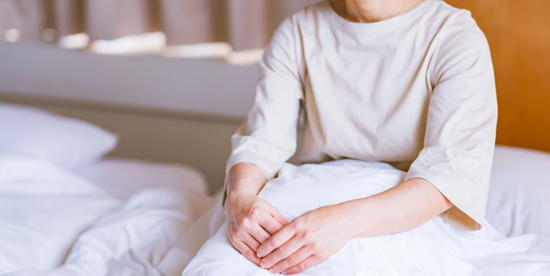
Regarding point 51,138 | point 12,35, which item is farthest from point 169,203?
point 12,35

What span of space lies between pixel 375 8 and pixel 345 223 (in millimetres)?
465

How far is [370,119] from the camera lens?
3.22ft

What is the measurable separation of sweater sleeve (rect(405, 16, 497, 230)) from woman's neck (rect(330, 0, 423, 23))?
0.39ft

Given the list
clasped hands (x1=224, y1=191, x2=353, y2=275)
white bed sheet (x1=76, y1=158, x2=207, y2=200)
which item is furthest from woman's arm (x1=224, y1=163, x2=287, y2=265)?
white bed sheet (x1=76, y1=158, x2=207, y2=200)

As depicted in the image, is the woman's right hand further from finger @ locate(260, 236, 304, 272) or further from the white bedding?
the white bedding

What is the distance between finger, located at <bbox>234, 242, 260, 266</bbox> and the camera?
2.50 ft

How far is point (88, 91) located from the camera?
6.31 ft

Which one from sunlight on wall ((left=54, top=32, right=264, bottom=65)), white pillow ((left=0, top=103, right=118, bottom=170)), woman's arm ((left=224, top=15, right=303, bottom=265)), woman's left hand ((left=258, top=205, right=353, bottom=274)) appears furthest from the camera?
sunlight on wall ((left=54, top=32, right=264, bottom=65))

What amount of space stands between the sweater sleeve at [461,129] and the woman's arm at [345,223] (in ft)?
0.12

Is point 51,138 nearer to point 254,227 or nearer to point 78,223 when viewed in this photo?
point 78,223

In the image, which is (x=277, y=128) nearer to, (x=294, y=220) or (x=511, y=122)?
(x=294, y=220)

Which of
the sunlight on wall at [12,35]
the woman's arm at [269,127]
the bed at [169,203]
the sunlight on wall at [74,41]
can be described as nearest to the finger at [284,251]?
the woman's arm at [269,127]

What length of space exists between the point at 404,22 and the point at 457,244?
0.46 metres

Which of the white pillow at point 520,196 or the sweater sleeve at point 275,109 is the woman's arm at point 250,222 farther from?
the white pillow at point 520,196
